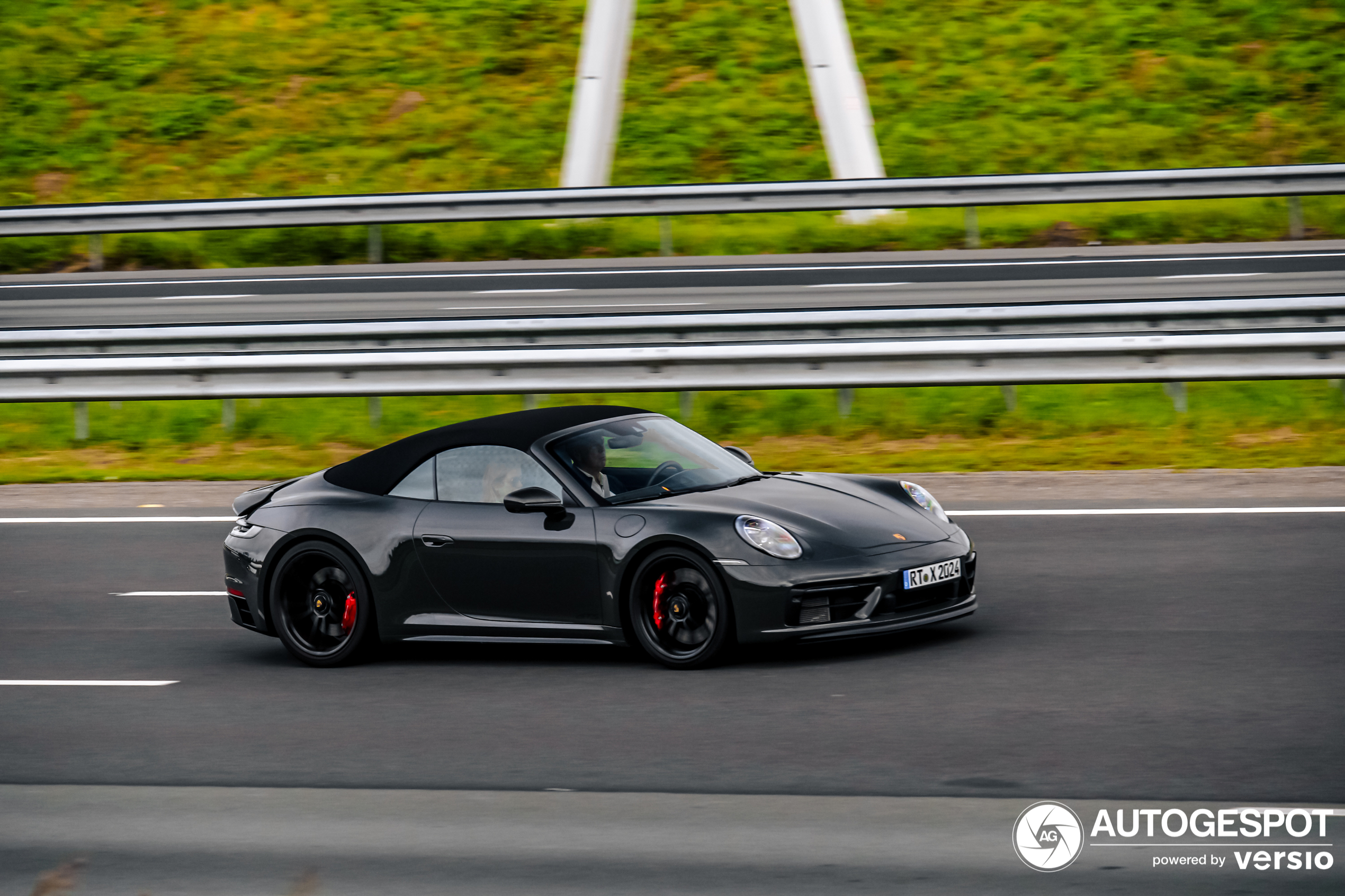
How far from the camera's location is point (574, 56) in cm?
2909

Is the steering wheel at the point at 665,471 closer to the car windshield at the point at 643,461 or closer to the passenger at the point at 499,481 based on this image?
the car windshield at the point at 643,461

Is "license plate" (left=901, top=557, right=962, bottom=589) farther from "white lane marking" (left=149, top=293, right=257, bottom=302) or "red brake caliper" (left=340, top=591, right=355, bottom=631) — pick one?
"white lane marking" (left=149, top=293, right=257, bottom=302)

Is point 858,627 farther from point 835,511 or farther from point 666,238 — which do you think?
point 666,238

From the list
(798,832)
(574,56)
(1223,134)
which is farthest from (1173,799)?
(574,56)

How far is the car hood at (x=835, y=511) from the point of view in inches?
299

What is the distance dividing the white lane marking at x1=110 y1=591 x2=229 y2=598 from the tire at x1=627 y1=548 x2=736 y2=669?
3.38 m

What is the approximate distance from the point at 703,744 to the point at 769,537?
1.26m

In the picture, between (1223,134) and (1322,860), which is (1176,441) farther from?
(1223,134)

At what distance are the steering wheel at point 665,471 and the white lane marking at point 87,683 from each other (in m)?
2.43

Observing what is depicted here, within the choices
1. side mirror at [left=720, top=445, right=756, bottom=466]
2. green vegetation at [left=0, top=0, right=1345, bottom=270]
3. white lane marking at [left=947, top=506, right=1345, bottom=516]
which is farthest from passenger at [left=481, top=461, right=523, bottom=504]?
green vegetation at [left=0, top=0, right=1345, bottom=270]

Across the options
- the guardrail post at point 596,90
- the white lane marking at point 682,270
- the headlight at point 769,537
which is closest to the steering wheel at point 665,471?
the headlight at point 769,537

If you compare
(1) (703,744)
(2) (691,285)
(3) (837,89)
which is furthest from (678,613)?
(3) (837,89)

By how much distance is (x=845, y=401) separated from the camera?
13.9 m

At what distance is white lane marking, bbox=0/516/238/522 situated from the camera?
12172mm
